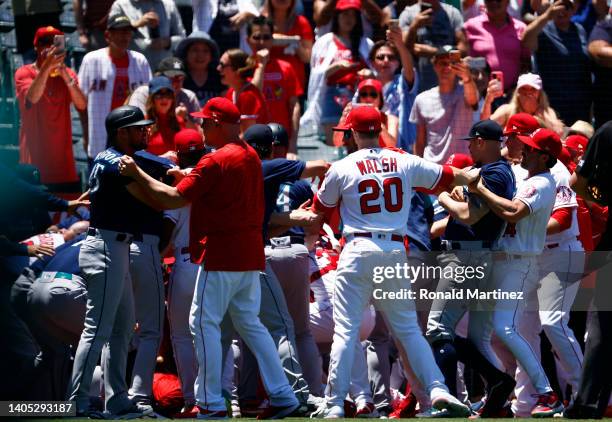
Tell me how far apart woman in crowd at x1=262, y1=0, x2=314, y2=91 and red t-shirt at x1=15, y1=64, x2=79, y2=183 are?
246cm

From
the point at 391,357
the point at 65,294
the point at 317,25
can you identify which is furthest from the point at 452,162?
the point at 317,25

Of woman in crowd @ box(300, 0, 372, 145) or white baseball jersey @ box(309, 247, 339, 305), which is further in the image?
woman in crowd @ box(300, 0, 372, 145)

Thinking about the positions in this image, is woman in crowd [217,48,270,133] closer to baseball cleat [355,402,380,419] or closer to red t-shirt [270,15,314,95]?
red t-shirt [270,15,314,95]

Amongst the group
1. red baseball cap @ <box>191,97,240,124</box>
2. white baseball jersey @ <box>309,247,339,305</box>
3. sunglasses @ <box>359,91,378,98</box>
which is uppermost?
red baseball cap @ <box>191,97,240,124</box>

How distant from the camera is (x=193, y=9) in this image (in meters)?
13.6

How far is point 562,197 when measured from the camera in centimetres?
944

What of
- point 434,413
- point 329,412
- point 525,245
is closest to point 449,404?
point 434,413

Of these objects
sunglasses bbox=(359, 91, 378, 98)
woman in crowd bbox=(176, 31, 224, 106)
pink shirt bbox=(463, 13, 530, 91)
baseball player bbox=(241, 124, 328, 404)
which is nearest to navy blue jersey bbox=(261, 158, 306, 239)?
baseball player bbox=(241, 124, 328, 404)

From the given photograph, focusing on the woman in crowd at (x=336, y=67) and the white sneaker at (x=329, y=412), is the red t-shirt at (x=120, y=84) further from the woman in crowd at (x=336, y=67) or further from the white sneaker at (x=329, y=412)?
the white sneaker at (x=329, y=412)

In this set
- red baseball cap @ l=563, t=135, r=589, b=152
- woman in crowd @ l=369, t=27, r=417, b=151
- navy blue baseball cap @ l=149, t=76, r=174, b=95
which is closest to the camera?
red baseball cap @ l=563, t=135, r=589, b=152

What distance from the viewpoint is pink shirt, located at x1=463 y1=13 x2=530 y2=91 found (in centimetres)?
1273

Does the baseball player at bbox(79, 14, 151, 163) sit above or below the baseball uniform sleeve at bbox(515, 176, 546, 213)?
above

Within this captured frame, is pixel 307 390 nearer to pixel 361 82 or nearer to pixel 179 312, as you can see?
pixel 179 312

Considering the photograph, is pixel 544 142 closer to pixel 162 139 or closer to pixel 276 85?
pixel 162 139
